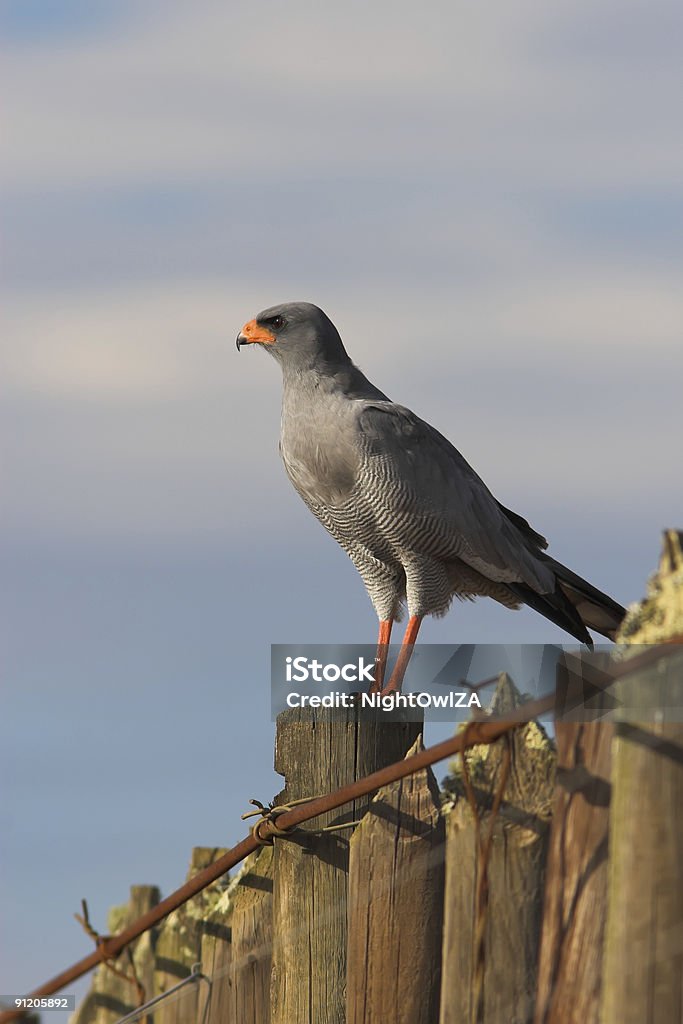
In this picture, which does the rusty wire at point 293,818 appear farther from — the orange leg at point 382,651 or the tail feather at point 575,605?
the tail feather at point 575,605

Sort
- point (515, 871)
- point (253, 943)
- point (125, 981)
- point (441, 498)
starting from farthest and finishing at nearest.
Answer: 1. point (441, 498)
2. point (125, 981)
3. point (253, 943)
4. point (515, 871)

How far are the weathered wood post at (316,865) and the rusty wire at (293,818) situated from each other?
91 mm

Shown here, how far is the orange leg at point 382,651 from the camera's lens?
7.38 m

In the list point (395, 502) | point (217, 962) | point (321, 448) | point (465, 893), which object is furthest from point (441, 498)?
point (465, 893)

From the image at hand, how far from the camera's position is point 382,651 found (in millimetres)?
7934

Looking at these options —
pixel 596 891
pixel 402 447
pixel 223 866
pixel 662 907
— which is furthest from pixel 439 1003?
pixel 402 447

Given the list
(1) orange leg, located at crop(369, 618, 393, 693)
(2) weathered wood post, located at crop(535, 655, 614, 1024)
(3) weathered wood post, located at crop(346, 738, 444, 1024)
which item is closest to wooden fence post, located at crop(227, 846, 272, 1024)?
(3) weathered wood post, located at crop(346, 738, 444, 1024)

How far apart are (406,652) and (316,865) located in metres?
4.06

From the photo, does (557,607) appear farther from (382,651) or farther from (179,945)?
(179,945)

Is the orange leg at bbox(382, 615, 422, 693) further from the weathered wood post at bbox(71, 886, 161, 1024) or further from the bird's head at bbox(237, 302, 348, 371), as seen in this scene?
the weathered wood post at bbox(71, 886, 161, 1024)

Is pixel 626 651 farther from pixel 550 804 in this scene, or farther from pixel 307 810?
pixel 307 810

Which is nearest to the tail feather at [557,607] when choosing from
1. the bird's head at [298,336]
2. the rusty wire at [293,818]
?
the bird's head at [298,336]

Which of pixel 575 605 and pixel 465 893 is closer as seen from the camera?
pixel 465 893

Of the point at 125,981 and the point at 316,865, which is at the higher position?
the point at 316,865
